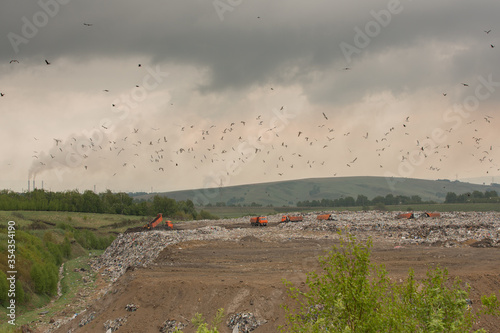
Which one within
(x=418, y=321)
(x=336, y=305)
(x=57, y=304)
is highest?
(x=336, y=305)

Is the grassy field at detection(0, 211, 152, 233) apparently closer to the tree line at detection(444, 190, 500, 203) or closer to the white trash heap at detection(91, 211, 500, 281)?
the white trash heap at detection(91, 211, 500, 281)

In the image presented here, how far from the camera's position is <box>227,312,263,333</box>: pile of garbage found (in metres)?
11.7

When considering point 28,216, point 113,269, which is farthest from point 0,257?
point 28,216

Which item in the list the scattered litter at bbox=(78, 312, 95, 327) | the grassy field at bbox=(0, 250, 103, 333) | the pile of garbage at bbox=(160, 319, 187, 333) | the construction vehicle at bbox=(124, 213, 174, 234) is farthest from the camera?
the construction vehicle at bbox=(124, 213, 174, 234)

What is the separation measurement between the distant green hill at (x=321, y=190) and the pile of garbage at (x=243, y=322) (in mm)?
127279

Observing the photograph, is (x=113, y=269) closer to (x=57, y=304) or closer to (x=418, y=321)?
(x=57, y=304)

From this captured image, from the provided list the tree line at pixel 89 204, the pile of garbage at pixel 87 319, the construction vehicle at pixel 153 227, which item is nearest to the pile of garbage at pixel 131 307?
the pile of garbage at pixel 87 319

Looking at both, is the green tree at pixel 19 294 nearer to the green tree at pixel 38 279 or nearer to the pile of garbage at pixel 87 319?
the green tree at pixel 38 279

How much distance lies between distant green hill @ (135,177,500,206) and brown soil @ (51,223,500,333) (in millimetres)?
119760

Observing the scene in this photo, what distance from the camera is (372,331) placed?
5223 millimetres

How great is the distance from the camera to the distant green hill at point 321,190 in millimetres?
146325

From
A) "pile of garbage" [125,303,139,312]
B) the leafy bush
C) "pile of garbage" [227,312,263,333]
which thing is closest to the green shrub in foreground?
the leafy bush

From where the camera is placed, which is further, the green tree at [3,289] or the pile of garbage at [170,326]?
the green tree at [3,289]

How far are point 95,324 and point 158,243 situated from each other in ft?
45.0
